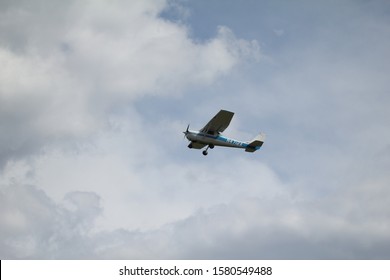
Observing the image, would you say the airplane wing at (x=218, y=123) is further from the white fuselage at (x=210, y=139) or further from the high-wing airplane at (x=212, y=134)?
the white fuselage at (x=210, y=139)

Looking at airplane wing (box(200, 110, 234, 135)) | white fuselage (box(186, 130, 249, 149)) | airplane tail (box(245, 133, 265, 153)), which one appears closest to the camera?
airplane wing (box(200, 110, 234, 135))

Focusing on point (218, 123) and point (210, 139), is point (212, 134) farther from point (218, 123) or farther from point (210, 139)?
point (218, 123)

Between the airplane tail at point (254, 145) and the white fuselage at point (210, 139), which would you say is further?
the airplane tail at point (254, 145)

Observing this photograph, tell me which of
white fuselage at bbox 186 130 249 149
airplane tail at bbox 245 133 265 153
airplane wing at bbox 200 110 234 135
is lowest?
white fuselage at bbox 186 130 249 149

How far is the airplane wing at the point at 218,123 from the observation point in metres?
47.4

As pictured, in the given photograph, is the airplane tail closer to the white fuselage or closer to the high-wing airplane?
the white fuselage

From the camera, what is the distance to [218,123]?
159 ft

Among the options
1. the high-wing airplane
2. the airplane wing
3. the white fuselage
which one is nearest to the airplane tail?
the white fuselage

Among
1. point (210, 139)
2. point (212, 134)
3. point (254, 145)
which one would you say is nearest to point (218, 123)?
point (212, 134)

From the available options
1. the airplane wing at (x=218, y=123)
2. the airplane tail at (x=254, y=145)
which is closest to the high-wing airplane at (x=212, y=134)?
the airplane wing at (x=218, y=123)

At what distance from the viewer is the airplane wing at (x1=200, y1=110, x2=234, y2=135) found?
47.4 metres
